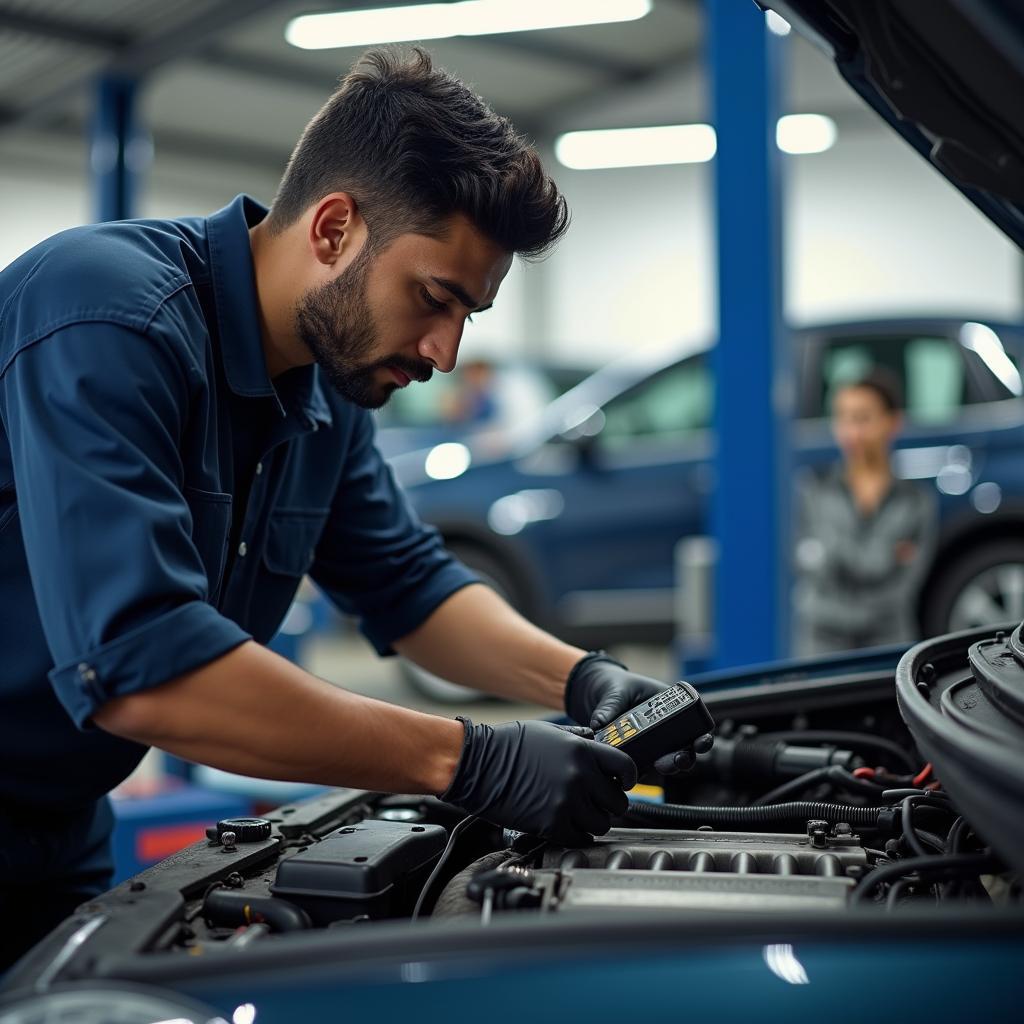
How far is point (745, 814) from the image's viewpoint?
1.61 m

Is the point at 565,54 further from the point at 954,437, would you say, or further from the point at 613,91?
the point at 954,437

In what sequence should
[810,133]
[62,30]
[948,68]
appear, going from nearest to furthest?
[948,68], [62,30], [810,133]

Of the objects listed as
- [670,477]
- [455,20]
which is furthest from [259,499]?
[455,20]

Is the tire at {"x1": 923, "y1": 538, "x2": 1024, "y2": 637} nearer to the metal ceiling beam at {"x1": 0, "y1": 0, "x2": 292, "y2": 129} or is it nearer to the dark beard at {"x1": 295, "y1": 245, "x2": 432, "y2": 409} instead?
the metal ceiling beam at {"x1": 0, "y1": 0, "x2": 292, "y2": 129}

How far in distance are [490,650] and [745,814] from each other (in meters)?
0.54

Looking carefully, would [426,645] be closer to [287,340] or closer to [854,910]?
[287,340]

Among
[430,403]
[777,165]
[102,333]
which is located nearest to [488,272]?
[102,333]

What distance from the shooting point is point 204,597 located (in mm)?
1350

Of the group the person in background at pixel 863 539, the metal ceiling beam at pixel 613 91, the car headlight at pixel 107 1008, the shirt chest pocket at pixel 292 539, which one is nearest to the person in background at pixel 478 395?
the metal ceiling beam at pixel 613 91

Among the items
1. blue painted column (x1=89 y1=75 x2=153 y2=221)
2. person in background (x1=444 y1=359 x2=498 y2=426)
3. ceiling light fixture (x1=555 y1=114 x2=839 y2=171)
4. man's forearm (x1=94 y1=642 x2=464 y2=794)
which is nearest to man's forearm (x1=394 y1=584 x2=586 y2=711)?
man's forearm (x1=94 y1=642 x2=464 y2=794)

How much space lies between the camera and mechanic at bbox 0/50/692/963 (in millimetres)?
1287

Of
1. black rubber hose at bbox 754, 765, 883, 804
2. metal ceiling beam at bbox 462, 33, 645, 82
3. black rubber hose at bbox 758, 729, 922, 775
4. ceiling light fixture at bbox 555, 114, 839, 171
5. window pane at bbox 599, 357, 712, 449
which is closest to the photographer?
black rubber hose at bbox 754, 765, 883, 804

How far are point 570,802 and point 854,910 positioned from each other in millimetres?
511

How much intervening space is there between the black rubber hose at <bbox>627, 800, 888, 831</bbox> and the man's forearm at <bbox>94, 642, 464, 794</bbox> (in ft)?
1.14
